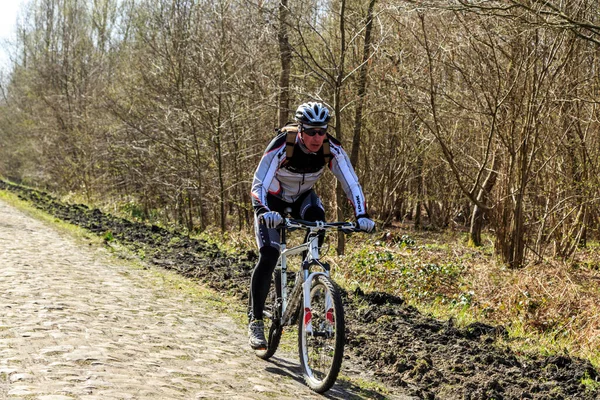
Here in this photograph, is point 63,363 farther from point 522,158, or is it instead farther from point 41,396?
point 522,158

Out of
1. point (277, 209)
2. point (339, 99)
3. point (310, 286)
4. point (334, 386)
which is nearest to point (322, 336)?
point (310, 286)

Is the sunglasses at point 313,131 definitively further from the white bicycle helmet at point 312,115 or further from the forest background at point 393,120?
the forest background at point 393,120

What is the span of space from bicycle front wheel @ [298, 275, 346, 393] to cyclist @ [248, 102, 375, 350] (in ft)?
2.20

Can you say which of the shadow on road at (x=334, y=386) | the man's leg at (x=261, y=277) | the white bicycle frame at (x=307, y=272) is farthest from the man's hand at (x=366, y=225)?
the shadow on road at (x=334, y=386)

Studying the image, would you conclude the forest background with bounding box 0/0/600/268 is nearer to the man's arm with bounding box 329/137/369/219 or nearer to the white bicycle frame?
the man's arm with bounding box 329/137/369/219

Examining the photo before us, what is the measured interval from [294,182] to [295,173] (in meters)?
0.12

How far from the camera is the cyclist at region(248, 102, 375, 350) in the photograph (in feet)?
20.0

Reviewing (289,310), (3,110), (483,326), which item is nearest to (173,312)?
(289,310)

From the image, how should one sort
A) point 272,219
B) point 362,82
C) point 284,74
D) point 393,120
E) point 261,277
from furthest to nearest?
1. point 393,120
2. point 362,82
3. point 284,74
4. point 261,277
5. point 272,219

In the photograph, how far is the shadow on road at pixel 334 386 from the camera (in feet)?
19.6

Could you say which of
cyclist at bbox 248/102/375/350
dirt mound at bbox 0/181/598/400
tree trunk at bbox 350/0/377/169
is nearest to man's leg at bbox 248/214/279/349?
cyclist at bbox 248/102/375/350

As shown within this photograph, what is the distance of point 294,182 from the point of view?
6531 millimetres

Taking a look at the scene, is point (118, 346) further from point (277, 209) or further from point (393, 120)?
point (393, 120)

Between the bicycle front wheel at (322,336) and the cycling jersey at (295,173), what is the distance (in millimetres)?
779
